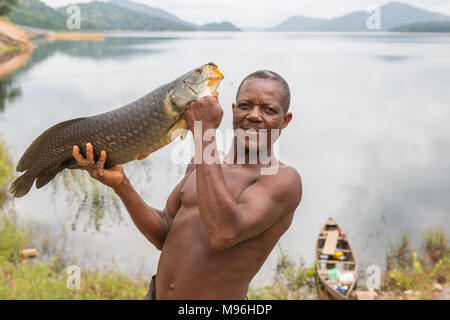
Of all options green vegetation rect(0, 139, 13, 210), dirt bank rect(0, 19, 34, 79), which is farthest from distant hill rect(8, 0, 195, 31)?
green vegetation rect(0, 139, 13, 210)

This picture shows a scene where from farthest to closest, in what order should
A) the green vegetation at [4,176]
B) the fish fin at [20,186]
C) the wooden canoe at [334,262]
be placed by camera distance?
the green vegetation at [4,176]
the wooden canoe at [334,262]
the fish fin at [20,186]

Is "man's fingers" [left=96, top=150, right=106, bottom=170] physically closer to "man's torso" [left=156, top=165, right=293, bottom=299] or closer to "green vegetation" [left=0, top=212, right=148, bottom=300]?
"man's torso" [left=156, top=165, right=293, bottom=299]

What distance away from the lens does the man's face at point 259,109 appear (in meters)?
1.98

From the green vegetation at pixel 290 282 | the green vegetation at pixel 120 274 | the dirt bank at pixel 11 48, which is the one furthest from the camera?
the dirt bank at pixel 11 48

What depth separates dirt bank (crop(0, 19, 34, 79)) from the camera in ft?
86.7

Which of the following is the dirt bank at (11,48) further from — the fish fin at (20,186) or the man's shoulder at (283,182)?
the man's shoulder at (283,182)

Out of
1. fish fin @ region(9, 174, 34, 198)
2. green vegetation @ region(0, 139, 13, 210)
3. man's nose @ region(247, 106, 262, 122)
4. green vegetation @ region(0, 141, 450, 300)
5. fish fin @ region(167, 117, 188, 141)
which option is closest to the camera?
fish fin @ region(167, 117, 188, 141)

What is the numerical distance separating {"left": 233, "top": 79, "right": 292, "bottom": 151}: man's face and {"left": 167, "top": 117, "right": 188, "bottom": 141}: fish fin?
0.88ft

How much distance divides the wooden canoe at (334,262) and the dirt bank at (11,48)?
23696 millimetres

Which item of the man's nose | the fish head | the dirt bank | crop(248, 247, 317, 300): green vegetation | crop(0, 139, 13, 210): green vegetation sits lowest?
crop(248, 247, 317, 300): green vegetation

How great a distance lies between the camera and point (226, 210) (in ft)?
5.56

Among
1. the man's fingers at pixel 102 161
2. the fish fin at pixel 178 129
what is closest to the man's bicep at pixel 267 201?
the fish fin at pixel 178 129

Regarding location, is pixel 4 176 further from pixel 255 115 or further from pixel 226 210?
pixel 226 210

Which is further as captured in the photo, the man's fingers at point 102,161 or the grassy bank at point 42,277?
the grassy bank at point 42,277
